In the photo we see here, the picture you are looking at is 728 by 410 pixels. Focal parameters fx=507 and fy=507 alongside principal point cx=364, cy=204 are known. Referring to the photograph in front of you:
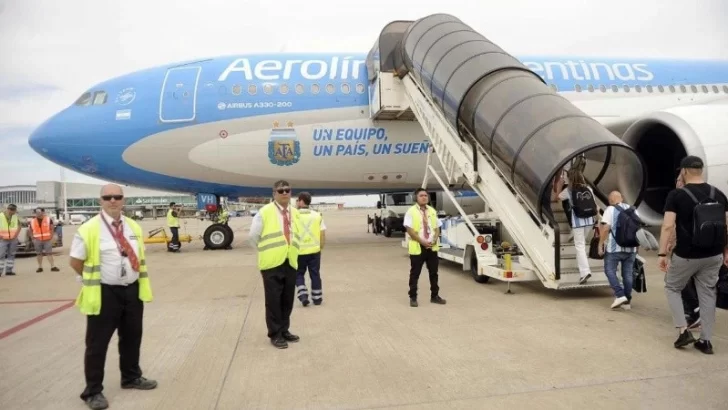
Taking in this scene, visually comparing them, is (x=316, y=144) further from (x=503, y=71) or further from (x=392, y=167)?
(x=503, y=71)

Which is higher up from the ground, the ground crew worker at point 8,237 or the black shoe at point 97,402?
the ground crew worker at point 8,237

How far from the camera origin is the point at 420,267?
637 cm

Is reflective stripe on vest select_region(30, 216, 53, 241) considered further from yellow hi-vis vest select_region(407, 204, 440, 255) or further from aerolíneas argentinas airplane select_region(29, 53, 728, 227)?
yellow hi-vis vest select_region(407, 204, 440, 255)

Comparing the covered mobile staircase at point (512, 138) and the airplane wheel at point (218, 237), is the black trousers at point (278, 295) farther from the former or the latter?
the airplane wheel at point (218, 237)

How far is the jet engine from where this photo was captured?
7125 mm

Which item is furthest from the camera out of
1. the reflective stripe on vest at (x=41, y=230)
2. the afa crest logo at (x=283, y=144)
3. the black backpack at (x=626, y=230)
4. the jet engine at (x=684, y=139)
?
the afa crest logo at (x=283, y=144)

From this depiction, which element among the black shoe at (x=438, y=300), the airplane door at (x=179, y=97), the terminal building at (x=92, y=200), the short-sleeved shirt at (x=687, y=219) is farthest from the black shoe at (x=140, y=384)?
the terminal building at (x=92, y=200)

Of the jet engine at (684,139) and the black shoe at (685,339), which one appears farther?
the jet engine at (684,139)

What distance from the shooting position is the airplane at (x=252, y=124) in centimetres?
1162

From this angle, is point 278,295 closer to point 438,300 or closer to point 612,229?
point 438,300

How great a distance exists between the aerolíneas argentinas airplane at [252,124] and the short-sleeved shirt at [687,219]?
25.3 feet

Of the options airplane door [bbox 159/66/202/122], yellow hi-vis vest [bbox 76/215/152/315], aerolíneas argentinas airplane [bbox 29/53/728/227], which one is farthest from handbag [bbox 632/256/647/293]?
airplane door [bbox 159/66/202/122]

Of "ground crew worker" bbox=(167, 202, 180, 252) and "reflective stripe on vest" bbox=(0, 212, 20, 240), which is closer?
"reflective stripe on vest" bbox=(0, 212, 20, 240)

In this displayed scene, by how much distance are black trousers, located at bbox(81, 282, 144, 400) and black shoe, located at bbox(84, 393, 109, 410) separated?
0.09ft
